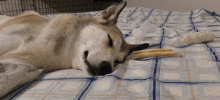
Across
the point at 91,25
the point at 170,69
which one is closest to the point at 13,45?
the point at 91,25

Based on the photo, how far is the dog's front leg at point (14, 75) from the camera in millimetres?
759

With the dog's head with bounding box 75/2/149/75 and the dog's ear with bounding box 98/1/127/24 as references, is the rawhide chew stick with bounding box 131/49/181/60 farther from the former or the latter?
the dog's ear with bounding box 98/1/127/24

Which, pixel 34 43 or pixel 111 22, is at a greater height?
pixel 111 22

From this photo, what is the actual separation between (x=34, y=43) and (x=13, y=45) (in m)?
0.15

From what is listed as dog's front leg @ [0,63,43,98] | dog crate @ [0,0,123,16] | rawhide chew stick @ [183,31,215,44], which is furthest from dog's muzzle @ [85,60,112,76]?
dog crate @ [0,0,123,16]

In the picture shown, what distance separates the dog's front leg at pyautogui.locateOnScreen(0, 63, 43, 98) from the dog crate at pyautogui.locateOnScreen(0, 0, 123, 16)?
3.84m

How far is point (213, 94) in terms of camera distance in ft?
2.34

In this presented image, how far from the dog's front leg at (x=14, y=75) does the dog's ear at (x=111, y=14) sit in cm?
58

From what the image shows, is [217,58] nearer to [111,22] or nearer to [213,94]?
[213,94]

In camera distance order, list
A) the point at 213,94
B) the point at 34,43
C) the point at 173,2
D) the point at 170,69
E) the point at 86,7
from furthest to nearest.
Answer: the point at 86,7
the point at 173,2
the point at 34,43
the point at 170,69
the point at 213,94

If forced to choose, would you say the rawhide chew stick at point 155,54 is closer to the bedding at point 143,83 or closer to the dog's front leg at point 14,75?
the bedding at point 143,83

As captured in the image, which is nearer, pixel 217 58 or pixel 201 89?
pixel 201 89

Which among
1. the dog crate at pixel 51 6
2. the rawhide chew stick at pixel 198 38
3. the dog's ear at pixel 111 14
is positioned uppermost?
the dog's ear at pixel 111 14

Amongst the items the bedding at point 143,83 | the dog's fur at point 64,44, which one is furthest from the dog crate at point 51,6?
the bedding at point 143,83
